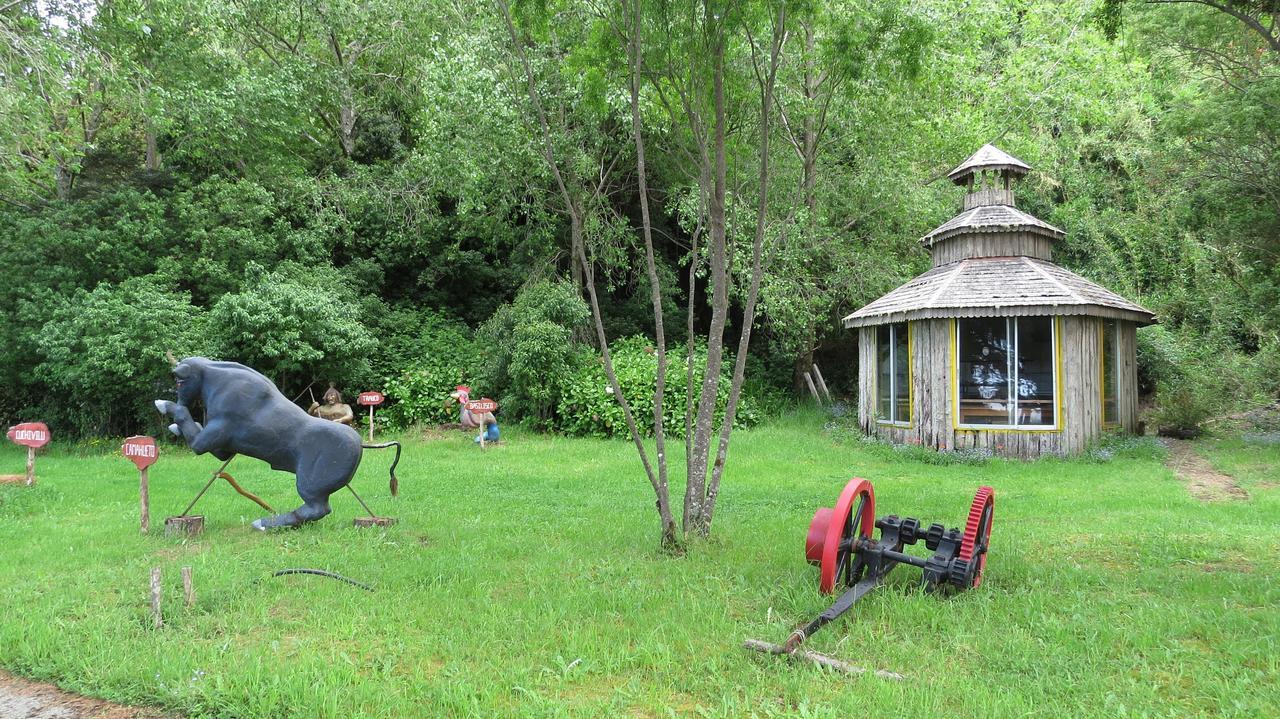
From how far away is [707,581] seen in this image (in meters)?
5.36

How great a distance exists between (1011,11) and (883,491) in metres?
16.0

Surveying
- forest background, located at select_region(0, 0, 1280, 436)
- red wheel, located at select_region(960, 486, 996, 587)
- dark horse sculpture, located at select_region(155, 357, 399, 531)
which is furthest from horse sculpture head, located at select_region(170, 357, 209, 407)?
red wheel, located at select_region(960, 486, 996, 587)

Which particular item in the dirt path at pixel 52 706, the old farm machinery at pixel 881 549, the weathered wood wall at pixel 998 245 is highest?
the weathered wood wall at pixel 998 245

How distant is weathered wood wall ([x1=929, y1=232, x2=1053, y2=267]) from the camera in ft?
47.2

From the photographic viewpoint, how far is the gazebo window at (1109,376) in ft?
43.6

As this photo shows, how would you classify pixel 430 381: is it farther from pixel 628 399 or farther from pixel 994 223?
pixel 994 223

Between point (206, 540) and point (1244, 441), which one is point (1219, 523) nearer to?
point (1244, 441)

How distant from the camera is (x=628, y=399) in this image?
51.4 feet

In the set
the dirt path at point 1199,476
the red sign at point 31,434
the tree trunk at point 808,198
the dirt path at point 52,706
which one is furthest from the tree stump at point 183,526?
the dirt path at point 1199,476

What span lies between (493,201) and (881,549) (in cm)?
1516

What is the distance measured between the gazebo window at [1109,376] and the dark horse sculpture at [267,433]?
12219mm

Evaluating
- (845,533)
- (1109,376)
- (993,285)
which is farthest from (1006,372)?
(845,533)

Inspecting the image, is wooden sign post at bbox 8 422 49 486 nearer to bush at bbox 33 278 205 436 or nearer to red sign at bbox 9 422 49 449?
red sign at bbox 9 422 49 449

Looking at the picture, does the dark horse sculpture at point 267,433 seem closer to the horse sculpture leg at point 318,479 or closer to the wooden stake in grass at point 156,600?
the horse sculpture leg at point 318,479
